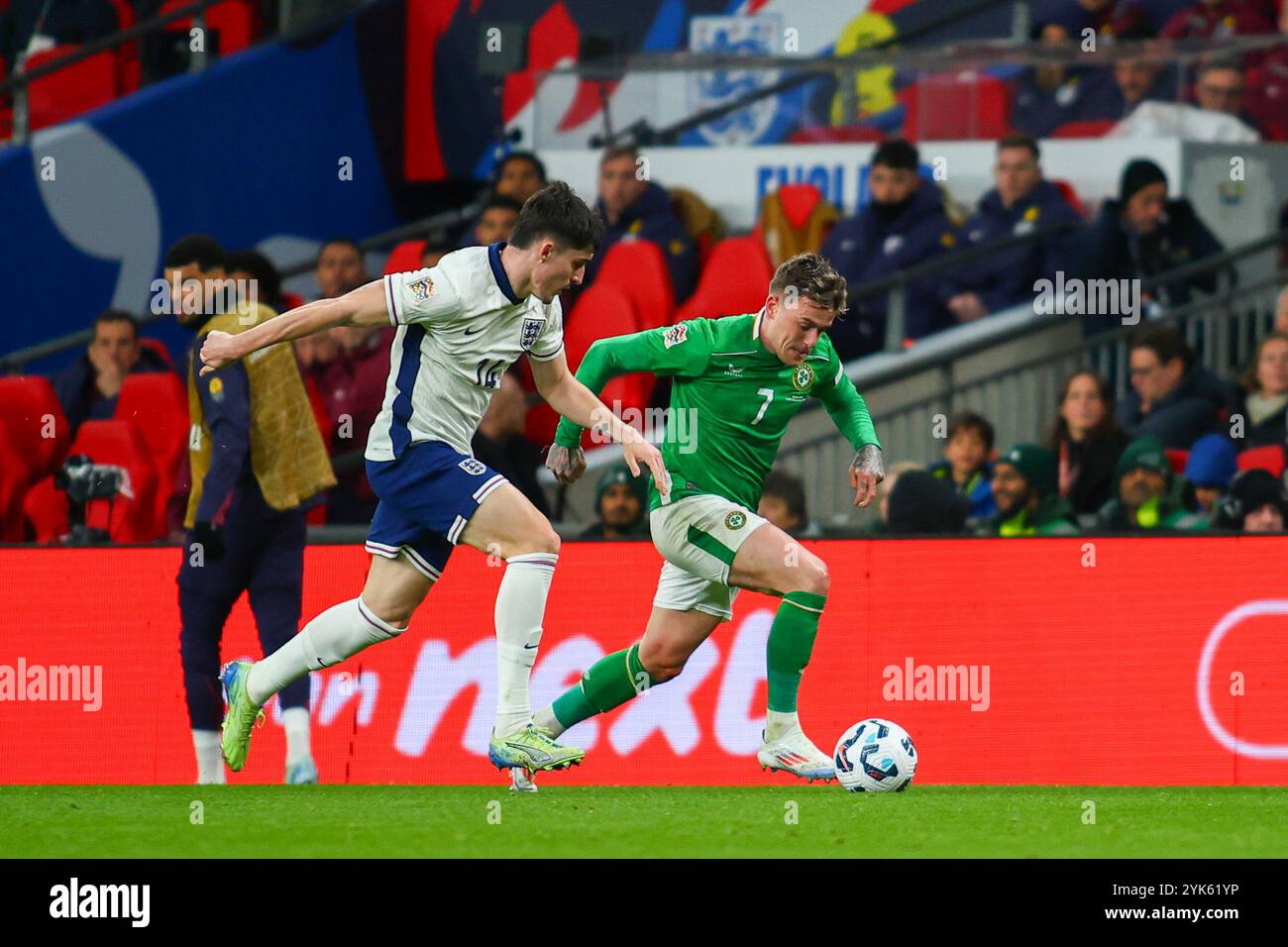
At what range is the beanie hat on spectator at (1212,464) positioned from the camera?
11.6 meters

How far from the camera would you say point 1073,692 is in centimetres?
1006

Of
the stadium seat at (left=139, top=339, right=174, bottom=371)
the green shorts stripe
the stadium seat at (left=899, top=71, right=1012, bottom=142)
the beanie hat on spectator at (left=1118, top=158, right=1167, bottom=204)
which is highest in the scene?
the stadium seat at (left=899, top=71, right=1012, bottom=142)

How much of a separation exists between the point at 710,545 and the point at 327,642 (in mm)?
1469

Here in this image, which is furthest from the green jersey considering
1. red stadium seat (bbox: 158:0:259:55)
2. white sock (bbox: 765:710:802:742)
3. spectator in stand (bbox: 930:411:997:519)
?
red stadium seat (bbox: 158:0:259:55)

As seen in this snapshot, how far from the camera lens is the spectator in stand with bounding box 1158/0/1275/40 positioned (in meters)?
15.1

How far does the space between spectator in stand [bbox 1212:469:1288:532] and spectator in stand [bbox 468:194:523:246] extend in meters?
4.60

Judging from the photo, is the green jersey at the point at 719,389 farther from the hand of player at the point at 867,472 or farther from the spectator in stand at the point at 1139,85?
the spectator in stand at the point at 1139,85

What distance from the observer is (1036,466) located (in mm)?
11375

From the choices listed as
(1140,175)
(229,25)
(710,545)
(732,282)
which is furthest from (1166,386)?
(229,25)

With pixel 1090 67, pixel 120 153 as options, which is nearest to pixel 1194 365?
pixel 1090 67

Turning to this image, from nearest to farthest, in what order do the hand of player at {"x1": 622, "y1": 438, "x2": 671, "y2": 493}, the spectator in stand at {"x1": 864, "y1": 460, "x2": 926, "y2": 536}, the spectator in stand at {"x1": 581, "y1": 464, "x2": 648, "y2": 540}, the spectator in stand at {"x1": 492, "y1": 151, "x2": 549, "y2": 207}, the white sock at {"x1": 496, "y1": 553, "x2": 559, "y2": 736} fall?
1. the hand of player at {"x1": 622, "y1": 438, "x2": 671, "y2": 493}
2. the white sock at {"x1": 496, "y1": 553, "x2": 559, "y2": 736}
3. the spectator in stand at {"x1": 581, "y1": 464, "x2": 648, "y2": 540}
4. the spectator in stand at {"x1": 864, "y1": 460, "x2": 926, "y2": 536}
5. the spectator in stand at {"x1": 492, "y1": 151, "x2": 549, "y2": 207}

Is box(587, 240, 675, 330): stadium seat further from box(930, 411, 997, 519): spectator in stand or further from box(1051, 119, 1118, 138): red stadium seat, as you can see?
box(1051, 119, 1118, 138): red stadium seat

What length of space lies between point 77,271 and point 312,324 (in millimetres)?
9107

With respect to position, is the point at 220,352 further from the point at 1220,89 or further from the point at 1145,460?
the point at 1220,89
